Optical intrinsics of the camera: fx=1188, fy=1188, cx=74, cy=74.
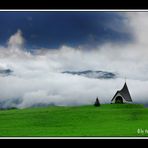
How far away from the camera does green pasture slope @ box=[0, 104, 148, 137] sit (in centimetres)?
986

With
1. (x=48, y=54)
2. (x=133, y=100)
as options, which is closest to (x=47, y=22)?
(x=48, y=54)

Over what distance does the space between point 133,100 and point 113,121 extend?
243 mm

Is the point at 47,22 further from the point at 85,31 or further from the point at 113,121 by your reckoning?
the point at 113,121

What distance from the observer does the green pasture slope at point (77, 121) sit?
9859 mm

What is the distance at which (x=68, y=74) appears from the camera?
9969 mm

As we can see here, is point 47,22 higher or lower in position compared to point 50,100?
higher

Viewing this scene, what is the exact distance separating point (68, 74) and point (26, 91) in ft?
1.25

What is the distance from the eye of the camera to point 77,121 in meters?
9.91

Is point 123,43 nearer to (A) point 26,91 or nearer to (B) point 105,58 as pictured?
(B) point 105,58
